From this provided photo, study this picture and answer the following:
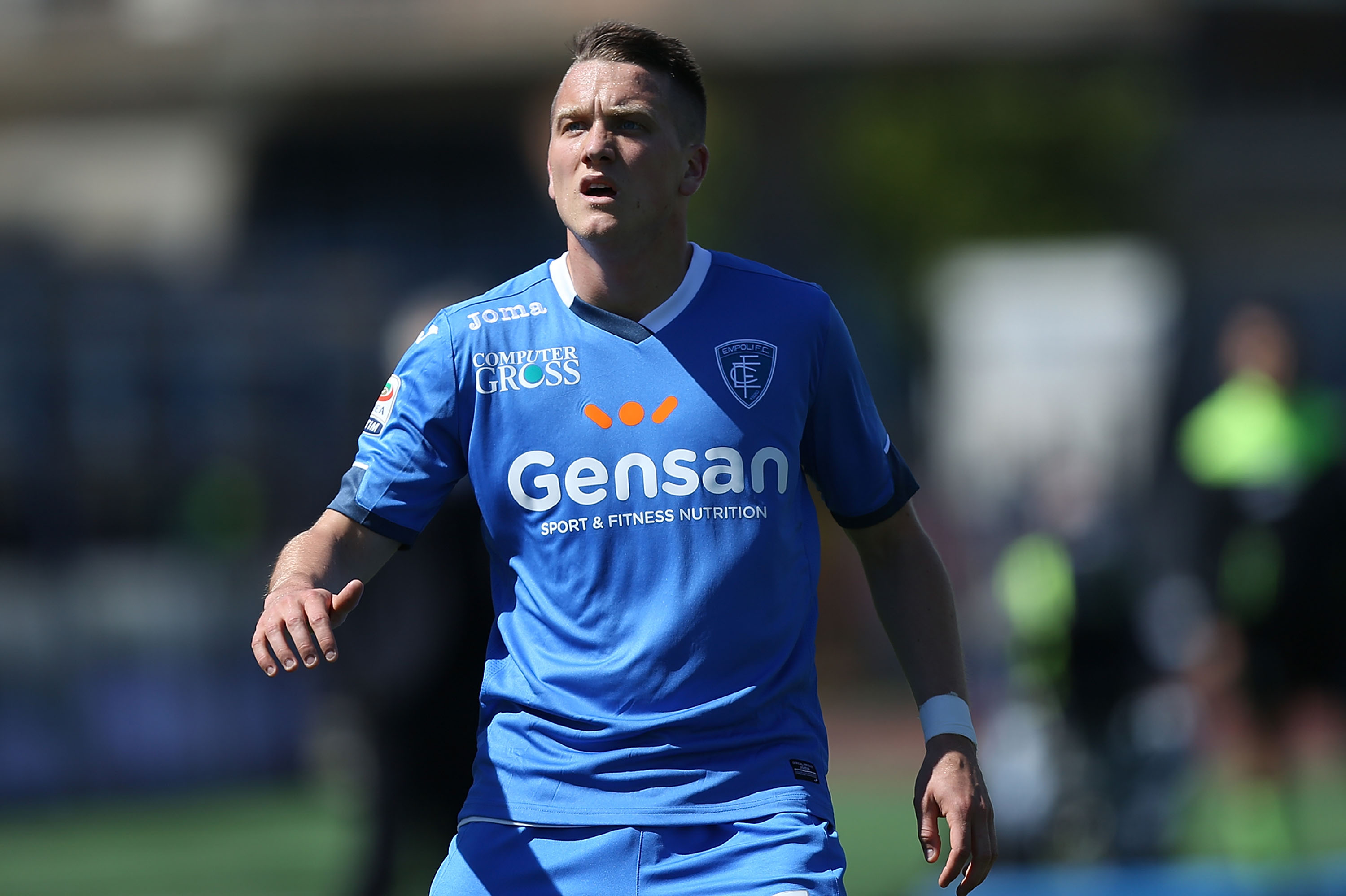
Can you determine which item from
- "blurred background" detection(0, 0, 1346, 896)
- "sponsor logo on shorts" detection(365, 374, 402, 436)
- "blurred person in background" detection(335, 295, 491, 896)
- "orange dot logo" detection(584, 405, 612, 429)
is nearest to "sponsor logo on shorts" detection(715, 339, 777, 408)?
"orange dot logo" detection(584, 405, 612, 429)

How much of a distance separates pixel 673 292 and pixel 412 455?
0.61 meters

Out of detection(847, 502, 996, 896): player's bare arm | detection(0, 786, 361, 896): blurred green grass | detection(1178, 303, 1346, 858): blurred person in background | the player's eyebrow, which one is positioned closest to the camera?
detection(847, 502, 996, 896): player's bare arm

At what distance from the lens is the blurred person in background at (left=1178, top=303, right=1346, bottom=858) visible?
946 cm

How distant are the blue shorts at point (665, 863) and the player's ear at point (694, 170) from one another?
1260mm

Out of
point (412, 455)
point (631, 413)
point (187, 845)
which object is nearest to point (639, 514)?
point (631, 413)

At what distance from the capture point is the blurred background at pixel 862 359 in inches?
382

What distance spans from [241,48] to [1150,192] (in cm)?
1443

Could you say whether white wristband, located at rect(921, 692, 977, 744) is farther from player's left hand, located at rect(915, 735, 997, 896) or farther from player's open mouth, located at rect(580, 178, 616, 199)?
player's open mouth, located at rect(580, 178, 616, 199)

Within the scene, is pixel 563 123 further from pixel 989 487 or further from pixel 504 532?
pixel 989 487

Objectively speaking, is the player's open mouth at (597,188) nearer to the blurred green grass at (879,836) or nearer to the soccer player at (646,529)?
the soccer player at (646,529)

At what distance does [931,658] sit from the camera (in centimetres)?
371

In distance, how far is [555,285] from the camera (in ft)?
12.2

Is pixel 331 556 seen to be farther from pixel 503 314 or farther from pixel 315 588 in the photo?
pixel 503 314

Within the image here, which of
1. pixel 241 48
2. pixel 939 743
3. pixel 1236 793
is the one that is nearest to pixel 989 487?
pixel 1236 793
